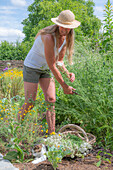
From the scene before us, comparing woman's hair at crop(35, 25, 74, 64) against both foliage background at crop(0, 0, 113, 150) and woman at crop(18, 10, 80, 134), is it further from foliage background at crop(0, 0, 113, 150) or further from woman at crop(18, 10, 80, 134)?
foliage background at crop(0, 0, 113, 150)

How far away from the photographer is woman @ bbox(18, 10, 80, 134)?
2.47 meters

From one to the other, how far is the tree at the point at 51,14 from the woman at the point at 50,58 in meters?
12.2

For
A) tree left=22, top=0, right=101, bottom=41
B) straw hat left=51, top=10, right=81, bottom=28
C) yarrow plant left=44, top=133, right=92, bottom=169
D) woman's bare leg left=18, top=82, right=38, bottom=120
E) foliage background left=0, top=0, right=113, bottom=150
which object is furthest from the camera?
tree left=22, top=0, right=101, bottom=41

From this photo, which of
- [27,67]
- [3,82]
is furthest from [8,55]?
[27,67]

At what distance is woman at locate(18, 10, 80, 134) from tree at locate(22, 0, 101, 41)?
40.1ft

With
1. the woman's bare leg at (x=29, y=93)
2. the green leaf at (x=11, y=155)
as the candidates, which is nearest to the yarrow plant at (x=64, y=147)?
the green leaf at (x=11, y=155)

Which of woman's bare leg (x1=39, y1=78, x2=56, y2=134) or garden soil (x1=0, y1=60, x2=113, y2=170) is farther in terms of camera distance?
woman's bare leg (x1=39, y1=78, x2=56, y2=134)

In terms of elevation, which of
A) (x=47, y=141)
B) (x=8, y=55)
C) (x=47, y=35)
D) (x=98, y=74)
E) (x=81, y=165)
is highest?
(x=47, y=35)

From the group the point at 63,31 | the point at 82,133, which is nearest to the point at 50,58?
the point at 63,31

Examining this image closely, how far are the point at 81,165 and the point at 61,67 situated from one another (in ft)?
4.13

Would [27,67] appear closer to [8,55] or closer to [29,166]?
[29,166]

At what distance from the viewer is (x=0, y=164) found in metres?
2.32

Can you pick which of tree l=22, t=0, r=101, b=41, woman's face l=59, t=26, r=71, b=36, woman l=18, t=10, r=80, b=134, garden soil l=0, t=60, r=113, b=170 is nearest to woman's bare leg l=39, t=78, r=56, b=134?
woman l=18, t=10, r=80, b=134

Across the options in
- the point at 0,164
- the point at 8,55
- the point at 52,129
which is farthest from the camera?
the point at 8,55
